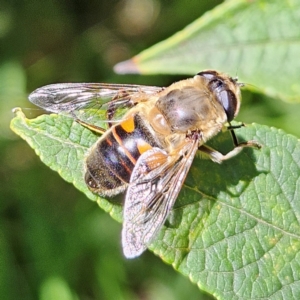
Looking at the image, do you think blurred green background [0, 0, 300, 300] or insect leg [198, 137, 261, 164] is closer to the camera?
insect leg [198, 137, 261, 164]

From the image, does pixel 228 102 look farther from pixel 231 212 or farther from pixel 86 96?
pixel 86 96

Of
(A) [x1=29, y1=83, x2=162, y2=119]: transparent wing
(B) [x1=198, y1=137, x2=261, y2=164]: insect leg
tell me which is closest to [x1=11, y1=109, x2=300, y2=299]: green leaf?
(B) [x1=198, y1=137, x2=261, y2=164]: insect leg

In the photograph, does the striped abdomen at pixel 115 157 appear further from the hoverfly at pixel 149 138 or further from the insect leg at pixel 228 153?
the insect leg at pixel 228 153

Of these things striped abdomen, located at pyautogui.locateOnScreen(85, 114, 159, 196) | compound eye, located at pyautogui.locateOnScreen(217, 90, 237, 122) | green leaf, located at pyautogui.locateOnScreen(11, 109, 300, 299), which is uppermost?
striped abdomen, located at pyautogui.locateOnScreen(85, 114, 159, 196)

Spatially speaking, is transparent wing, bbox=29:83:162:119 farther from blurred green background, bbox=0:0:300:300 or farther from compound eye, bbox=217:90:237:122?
blurred green background, bbox=0:0:300:300

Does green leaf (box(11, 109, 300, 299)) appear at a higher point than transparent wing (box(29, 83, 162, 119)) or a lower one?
lower

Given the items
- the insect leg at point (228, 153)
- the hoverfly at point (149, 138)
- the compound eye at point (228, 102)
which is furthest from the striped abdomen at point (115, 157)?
the compound eye at point (228, 102)
